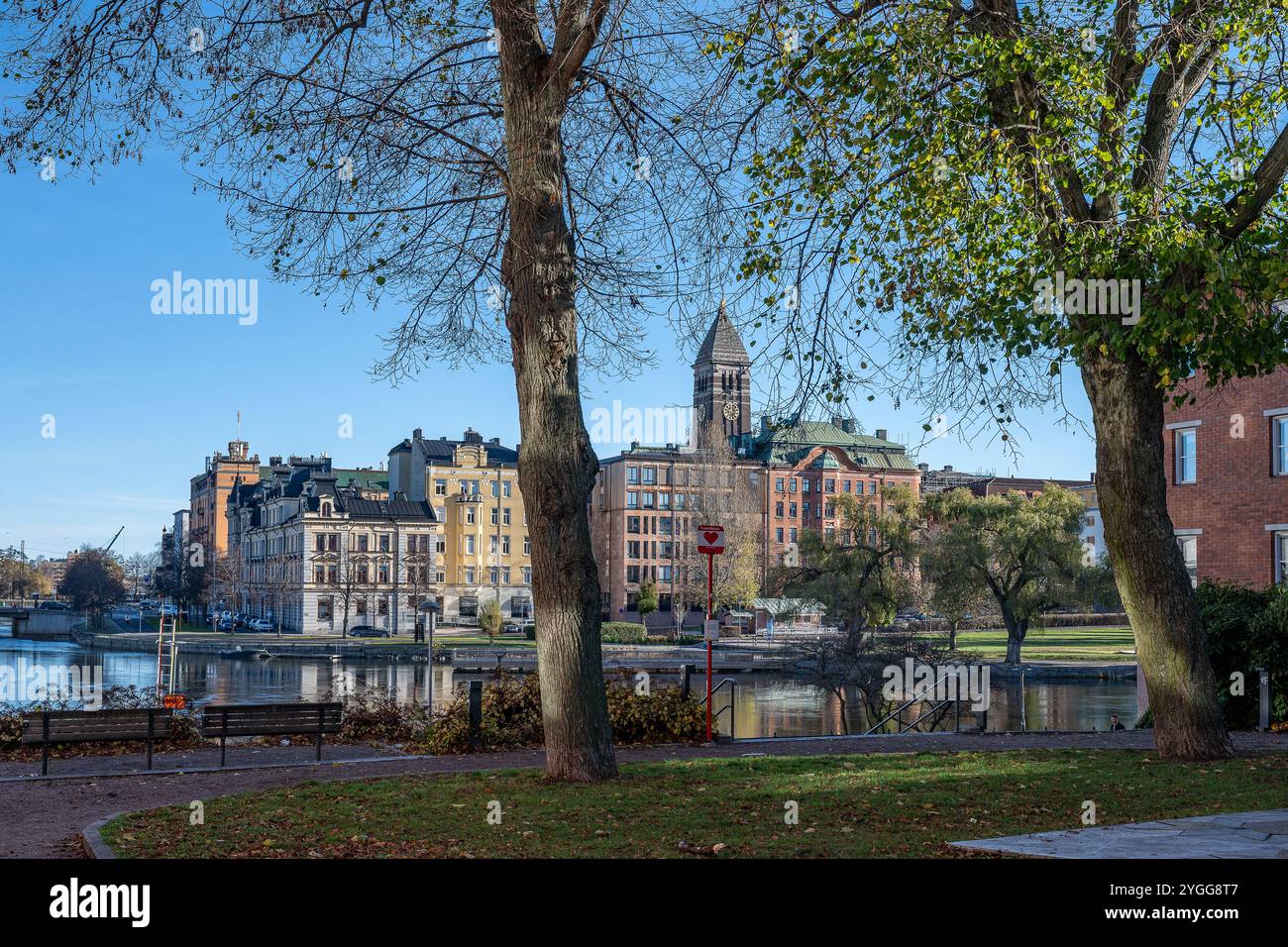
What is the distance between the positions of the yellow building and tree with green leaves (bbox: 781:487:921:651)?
2109 inches

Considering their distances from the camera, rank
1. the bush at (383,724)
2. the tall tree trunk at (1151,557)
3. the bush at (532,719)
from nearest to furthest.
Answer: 1. the tall tree trunk at (1151,557)
2. the bush at (532,719)
3. the bush at (383,724)

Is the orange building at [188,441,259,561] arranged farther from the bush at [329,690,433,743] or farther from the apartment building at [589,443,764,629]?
the bush at [329,690,433,743]

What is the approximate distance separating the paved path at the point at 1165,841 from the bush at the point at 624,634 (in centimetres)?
6792

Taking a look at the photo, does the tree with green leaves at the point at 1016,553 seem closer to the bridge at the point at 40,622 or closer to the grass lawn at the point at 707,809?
the grass lawn at the point at 707,809

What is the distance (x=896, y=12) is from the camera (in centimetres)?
1398

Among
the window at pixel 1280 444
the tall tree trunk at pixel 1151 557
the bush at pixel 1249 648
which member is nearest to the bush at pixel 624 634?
the window at pixel 1280 444

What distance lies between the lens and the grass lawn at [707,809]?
9.27m

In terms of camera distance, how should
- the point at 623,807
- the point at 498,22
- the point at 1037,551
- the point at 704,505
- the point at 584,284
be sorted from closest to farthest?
the point at 623,807 → the point at 498,22 → the point at 584,284 → the point at 1037,551 → the point at 704,505

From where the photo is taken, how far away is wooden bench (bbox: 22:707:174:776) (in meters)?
15.9

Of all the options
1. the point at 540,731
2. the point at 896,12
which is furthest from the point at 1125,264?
the point at 540,731

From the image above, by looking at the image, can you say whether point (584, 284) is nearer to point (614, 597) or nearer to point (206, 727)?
point (206, 727)

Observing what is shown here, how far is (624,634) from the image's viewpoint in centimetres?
8069

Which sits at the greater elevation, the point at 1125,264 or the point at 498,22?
the point at 498,22

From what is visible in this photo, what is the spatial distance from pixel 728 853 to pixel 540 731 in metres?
10.5
